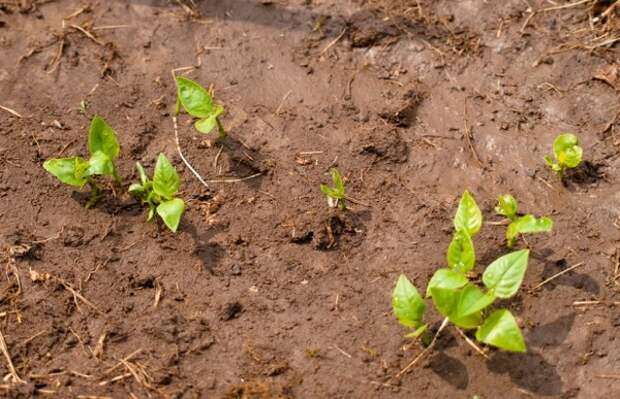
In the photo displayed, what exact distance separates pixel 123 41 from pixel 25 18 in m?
0.52

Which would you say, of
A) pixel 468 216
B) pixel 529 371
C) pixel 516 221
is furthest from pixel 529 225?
pixel 529 371

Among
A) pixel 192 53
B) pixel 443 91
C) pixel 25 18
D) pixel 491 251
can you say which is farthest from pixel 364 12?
pixel 25 18

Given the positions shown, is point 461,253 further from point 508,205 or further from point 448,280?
point 508,205

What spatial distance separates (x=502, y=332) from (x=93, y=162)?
5.38ft

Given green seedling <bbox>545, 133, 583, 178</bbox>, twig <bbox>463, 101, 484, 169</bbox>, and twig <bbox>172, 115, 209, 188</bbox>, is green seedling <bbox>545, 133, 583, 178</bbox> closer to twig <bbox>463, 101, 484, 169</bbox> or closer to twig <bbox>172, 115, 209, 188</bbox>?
twig <bbox>463, 101, 484, 169</bbox>

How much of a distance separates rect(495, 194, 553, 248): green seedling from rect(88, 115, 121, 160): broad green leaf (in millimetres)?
1533

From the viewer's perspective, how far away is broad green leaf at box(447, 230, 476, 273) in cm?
248

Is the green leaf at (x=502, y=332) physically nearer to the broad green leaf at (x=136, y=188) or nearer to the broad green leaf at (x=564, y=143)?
the broad green leaf at (x=564, y=143)

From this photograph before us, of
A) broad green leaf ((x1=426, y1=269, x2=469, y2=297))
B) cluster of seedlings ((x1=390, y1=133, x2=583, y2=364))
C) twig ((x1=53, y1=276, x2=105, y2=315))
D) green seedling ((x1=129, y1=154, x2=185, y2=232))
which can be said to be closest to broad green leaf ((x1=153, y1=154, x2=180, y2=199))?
green seedling ((x1=129, y1=154, x2=185, y2=232))

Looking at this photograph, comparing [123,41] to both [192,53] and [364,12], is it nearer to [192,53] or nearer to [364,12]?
[192,53]

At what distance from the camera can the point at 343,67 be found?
3.27 metres

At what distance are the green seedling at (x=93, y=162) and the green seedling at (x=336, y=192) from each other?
852 millimetres

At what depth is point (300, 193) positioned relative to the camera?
2.87m

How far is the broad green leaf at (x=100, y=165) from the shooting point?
2.70 meters
